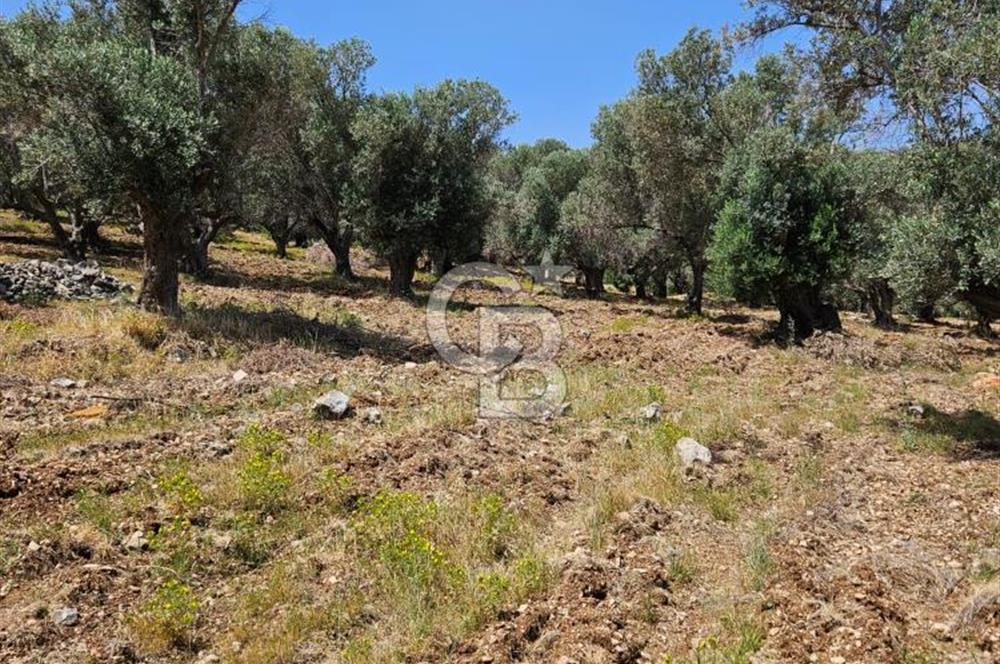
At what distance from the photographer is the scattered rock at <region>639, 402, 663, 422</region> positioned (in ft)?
35.3

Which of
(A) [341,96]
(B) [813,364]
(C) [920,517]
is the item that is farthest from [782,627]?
(A) [341,96]

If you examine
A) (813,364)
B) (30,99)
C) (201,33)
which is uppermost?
(201,33)

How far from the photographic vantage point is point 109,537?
6.04m

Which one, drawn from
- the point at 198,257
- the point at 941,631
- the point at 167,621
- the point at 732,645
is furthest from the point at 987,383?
the point at 198,257

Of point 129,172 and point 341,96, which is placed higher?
point 341,96

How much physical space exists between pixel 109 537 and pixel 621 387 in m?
9.70

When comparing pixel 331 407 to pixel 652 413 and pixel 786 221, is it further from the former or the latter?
pixel 786 221

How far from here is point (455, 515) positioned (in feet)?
21.9

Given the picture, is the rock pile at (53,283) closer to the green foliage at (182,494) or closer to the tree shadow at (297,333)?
the tree shadow at (297,333)

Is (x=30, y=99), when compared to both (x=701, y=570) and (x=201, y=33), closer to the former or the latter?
(x=201, y=33)

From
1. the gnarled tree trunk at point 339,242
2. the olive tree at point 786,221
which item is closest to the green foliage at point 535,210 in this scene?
the gnarled tree trunk at point 339,242

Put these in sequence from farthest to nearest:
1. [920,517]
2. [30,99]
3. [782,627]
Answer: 1. [30,99]
2. [920,517]
3. [782,627]

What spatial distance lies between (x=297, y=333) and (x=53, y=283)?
7404mm

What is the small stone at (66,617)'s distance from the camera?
15.9 ft
